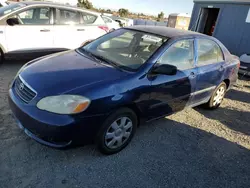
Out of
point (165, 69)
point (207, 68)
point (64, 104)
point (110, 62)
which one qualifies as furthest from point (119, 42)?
point (64, 104)

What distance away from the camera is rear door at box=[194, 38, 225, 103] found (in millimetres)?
3572

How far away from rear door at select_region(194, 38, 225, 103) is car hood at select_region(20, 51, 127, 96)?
159 centimetres

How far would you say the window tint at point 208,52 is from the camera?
3.59 meters

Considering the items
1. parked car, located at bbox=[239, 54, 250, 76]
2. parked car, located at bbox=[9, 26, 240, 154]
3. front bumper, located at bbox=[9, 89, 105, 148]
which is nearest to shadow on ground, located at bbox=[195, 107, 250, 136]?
parked car, located at bbox=[9, 26, 240, 154]

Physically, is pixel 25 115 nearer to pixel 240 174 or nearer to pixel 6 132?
pixel 6 132

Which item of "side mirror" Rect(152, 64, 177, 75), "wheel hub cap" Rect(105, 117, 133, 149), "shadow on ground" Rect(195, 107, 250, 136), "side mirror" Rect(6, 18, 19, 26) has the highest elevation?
"side mirror" Rect(6, 18, 19, 26)

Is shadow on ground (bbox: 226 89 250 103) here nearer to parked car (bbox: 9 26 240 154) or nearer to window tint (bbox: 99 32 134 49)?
parked car (bbox: 9 26 240 154)

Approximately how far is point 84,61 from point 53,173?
1.52m

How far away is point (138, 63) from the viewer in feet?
9.44

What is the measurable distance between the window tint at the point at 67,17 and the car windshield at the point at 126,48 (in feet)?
8.83

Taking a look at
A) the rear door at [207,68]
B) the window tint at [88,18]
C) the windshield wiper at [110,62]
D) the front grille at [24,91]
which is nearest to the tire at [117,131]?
the windshield wiper at [110,62]

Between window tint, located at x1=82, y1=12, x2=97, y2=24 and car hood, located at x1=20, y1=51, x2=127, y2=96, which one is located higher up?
window tint, located at x1=82, y1=12, x2=97, y2=24

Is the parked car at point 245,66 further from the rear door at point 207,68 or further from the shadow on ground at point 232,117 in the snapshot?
the rear door at point 207,68

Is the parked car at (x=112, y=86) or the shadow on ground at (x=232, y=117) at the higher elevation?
the parked car at (x=112, y=86)
